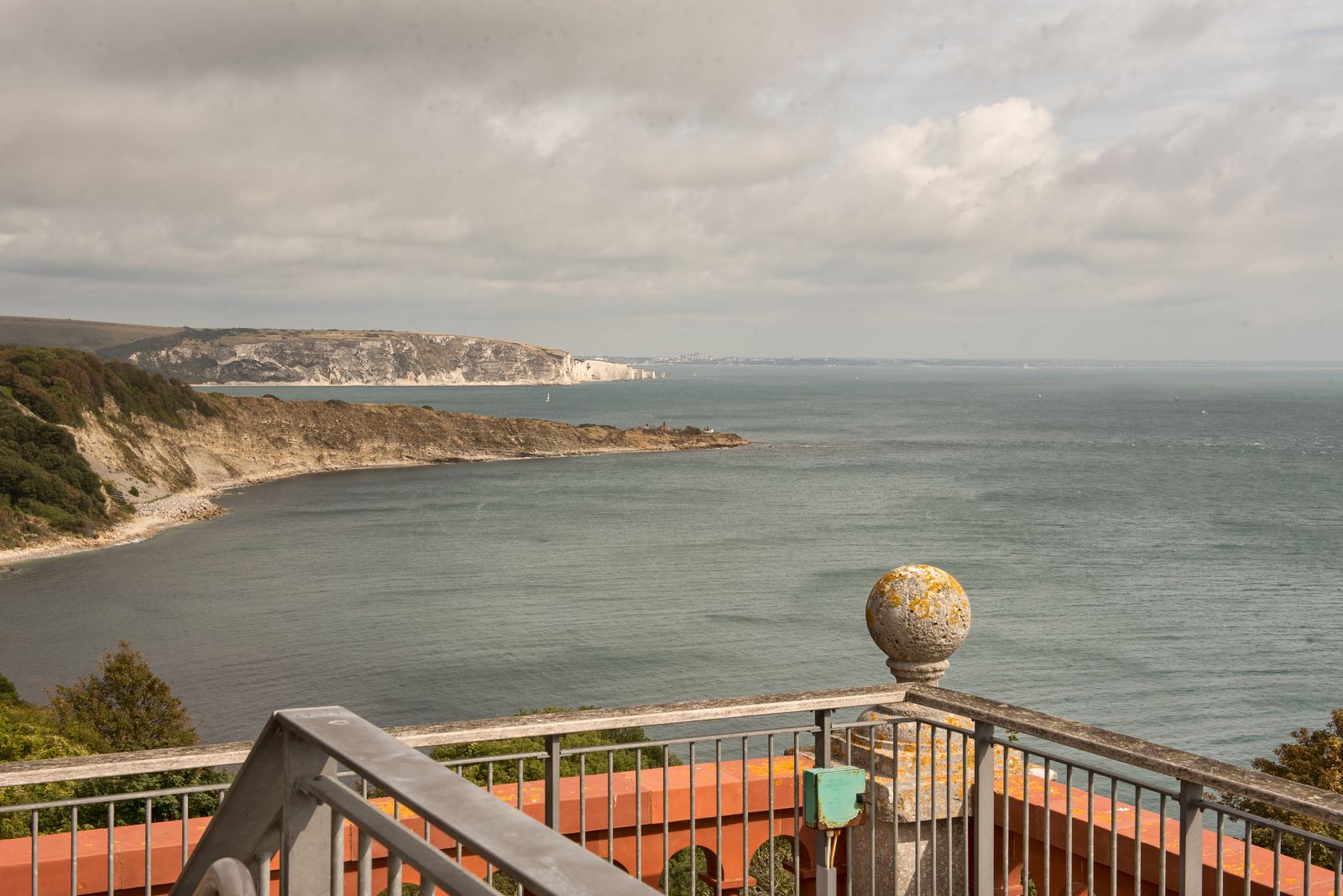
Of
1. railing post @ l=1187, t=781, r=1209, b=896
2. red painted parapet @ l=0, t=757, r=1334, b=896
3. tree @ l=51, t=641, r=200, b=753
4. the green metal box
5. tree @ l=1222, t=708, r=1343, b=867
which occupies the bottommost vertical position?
tree @ l=51, t=641, r=200, b=753

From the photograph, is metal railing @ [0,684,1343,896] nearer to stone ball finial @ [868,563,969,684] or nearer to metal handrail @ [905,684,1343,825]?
metal handrail @ [905,684,1343,825]

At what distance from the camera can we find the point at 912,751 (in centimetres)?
509

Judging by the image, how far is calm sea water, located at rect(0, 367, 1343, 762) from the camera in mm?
33250

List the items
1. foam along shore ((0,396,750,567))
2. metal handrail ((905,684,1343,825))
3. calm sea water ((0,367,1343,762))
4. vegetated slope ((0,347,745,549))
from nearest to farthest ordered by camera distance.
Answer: metal handrail ((905,684,1343,825)), calm sea water ((0,367,1343,762)), vegetated slope ((0,347,745,549)), foam along shore ((0,396,750,567))

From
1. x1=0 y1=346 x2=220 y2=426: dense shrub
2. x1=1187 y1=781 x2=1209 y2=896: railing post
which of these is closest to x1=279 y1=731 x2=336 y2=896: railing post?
x1=1187 y1=781 x2=1209 y2=896: railing post

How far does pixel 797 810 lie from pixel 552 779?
53.2 inches

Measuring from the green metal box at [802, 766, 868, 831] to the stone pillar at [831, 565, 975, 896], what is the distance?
0.29ft

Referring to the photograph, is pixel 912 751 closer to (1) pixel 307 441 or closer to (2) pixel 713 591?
(2) pixel 713 591

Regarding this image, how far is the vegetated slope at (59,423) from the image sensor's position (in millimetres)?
59781

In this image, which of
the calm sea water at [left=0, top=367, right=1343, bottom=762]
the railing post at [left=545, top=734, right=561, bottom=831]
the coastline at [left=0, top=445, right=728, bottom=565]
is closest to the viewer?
the railing post at [left=545, top=734, right=561, bottom=831]

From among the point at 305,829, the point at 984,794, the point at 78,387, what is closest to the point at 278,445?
the point at 78,387

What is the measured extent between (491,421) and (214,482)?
34130 mm

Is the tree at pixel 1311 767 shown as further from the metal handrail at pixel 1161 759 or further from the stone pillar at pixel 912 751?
the metal handrail at pixel 1161 759

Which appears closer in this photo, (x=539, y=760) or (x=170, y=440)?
(x=539, y=760)
